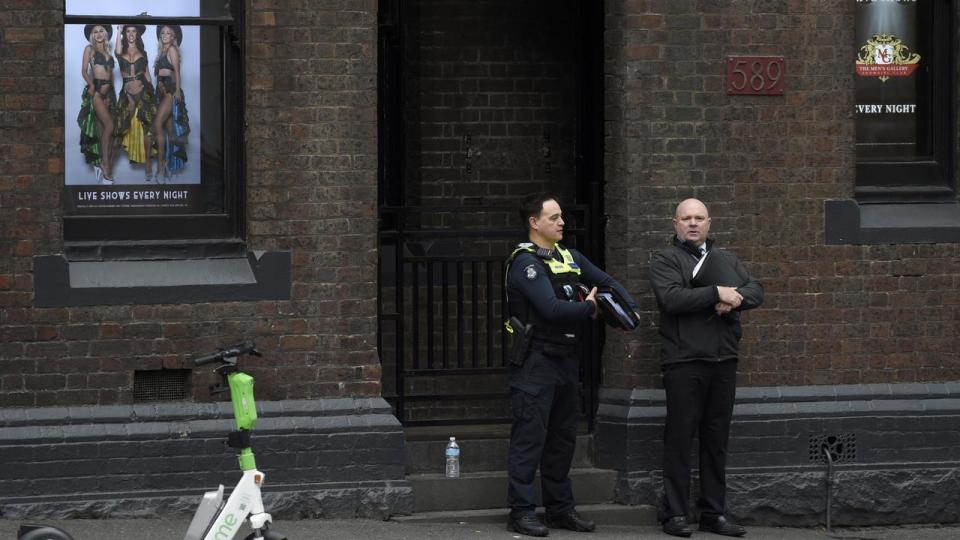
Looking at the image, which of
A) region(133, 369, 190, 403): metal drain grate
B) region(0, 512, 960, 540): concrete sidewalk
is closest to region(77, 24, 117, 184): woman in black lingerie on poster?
region(133, 369, 190, 403): metal drain grate

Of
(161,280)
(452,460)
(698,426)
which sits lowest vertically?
(452,460)

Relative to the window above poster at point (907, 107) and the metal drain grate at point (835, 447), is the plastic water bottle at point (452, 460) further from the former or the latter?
the window above poster at point (907, 107)

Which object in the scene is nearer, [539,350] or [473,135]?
[539,350]

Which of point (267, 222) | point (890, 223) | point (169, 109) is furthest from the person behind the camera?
point (890, 223)

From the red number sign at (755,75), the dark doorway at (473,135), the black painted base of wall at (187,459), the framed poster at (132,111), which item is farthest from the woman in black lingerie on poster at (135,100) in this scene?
the red number sign at (755,75)

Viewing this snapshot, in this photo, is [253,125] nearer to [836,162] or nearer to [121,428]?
[121,428]

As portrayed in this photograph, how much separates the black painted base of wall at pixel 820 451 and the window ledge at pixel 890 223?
90 centimetres

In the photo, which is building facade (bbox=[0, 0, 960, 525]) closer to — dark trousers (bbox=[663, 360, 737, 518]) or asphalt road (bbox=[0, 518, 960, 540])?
asphalt road (bbox=[0, 518, 960, 540])

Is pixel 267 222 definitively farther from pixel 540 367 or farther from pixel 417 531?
pixel 417 531

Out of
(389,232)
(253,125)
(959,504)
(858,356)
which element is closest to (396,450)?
(389,232)

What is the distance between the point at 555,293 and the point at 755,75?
1954mm

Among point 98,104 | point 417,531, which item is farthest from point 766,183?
point 98,104

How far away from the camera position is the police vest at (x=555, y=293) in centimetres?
909

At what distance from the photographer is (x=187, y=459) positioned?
30.1ft
